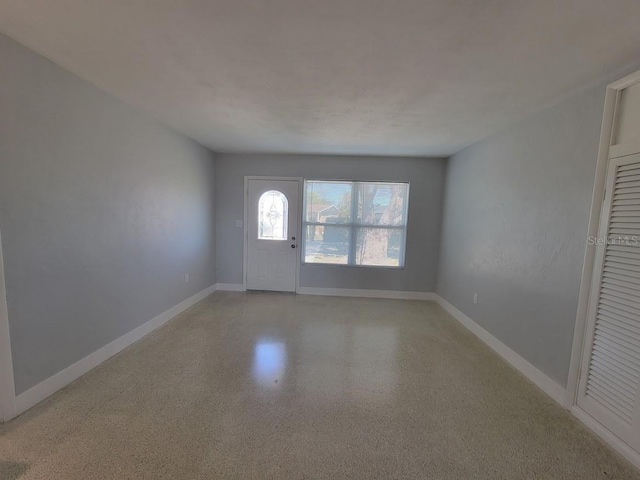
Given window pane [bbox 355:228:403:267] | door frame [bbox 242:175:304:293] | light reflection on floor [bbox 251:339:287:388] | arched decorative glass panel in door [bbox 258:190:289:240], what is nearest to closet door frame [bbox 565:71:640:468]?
light reflection on floor [bbox 251:339:287:388]

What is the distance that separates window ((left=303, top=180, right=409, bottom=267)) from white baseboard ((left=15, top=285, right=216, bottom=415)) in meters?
2.40

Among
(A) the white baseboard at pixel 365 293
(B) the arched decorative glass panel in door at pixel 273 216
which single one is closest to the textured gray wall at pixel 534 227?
(A) the white baseboard at pixel 365 293

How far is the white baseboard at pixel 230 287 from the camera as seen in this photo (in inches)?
186

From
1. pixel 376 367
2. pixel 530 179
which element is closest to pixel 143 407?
pixel 376 367

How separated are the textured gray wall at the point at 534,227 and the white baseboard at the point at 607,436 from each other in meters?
0.21

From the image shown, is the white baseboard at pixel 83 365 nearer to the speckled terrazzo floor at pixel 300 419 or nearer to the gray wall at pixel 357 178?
the speckled terrazzo floor at pixel 300 419

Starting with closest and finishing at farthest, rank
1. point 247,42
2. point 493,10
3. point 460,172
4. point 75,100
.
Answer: point 493,10
point 247,42
point 75,100
point 460,172

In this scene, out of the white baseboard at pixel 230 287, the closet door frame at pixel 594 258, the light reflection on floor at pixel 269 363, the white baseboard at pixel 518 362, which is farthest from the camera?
the white baseboard at pixel 230 287

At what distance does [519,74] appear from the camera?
1754 millimetres

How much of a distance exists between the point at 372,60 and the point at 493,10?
627 mm

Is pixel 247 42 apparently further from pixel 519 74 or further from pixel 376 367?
pixel 376 367

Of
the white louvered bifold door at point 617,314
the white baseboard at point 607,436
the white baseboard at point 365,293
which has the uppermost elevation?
the white louvered bifold door at point 617,314

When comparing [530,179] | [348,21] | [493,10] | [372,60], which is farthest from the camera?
[530,179]

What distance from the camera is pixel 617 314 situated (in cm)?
168
